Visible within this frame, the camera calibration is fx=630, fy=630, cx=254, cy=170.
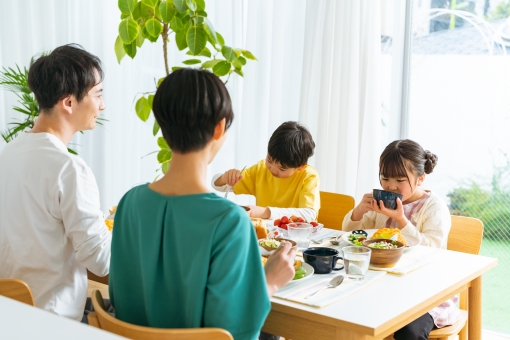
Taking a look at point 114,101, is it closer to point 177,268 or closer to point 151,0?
point 151,0

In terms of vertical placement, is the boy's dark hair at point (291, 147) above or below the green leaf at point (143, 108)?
below

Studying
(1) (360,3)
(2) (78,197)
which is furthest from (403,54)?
(2) (78,197)

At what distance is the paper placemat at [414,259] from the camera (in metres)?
1.89

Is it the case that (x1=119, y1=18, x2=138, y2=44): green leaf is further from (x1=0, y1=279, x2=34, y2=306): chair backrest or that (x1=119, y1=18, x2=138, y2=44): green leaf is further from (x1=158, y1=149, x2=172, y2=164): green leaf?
(x1=0, y1=279, x2=34, y2=306): chair backrest

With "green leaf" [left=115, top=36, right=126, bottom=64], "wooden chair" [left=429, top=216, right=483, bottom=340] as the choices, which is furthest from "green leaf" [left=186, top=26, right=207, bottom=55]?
"wooden chair" [left=429, top=216, right=483, bottom=340]

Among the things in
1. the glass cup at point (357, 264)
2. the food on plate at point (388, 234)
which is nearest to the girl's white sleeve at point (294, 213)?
the food on plate at point (388, 234)

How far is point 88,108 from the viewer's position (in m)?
2.05

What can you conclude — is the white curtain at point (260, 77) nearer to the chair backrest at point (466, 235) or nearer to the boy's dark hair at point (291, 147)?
the boy's dark hair at point (291, 147)

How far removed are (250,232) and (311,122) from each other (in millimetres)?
2418

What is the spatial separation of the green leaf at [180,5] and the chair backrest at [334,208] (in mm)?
1095

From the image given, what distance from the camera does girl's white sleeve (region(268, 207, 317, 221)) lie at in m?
2.64

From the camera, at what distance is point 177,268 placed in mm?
1438

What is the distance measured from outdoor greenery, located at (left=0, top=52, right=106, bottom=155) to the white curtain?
7cm

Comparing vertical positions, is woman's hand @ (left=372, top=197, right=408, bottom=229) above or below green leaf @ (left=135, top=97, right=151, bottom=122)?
below
